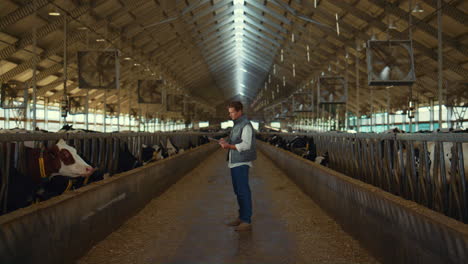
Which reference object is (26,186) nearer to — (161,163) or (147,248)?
(147,248)

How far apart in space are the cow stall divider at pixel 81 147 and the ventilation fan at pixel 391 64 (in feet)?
22.4

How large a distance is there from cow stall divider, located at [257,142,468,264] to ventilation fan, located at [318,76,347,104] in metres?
16.6

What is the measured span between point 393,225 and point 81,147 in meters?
5.62

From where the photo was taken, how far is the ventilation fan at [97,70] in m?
15.4

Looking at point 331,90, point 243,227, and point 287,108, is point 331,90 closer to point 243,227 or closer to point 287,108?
point 243,227

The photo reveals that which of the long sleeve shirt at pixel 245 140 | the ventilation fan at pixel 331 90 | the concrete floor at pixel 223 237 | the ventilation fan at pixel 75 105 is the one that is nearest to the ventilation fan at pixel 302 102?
the ventilation fan at pixel 331 90

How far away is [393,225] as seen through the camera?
399 centimetres

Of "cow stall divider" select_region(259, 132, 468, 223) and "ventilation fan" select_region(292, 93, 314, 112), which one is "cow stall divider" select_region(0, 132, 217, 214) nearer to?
"cow stall divider" select_region(259, 132, 468, 223)

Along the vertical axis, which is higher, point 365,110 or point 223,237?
point 365,110

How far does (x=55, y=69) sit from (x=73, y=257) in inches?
1009

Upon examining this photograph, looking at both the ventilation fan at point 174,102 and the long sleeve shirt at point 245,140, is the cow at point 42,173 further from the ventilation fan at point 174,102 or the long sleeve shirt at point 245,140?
the ventilation fan at point 174,102

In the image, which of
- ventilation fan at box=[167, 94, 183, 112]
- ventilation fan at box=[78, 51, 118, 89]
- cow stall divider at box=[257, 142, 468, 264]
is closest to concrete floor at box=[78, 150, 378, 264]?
cow stall divider at box=[257, 142, 468, 264]

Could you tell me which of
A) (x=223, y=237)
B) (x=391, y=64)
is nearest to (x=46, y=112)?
(x=391, y=64)

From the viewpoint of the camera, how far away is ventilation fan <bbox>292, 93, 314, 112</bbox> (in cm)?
3428
